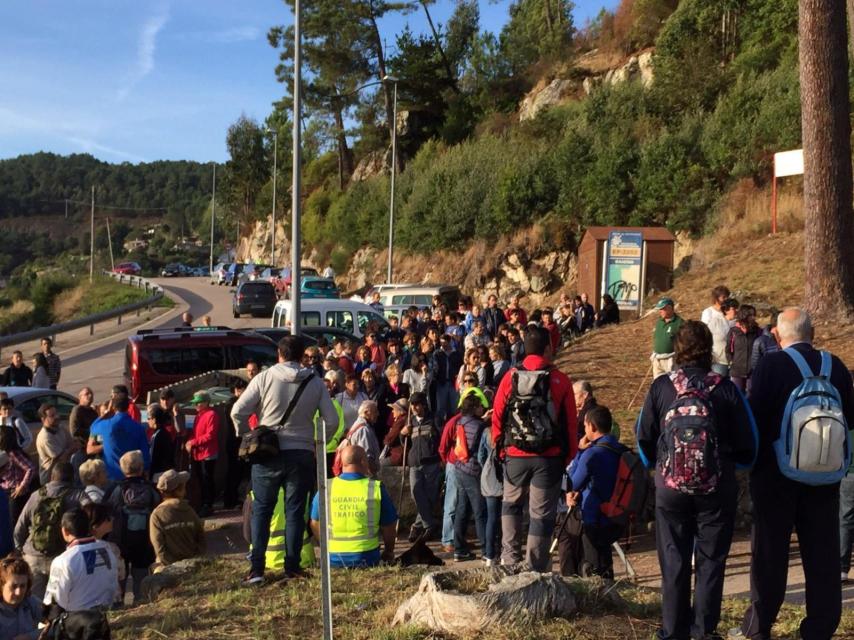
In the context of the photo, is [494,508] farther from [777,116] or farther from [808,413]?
[777,116]

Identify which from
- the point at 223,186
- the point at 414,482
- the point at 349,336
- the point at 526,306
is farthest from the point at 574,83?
the point at 223,186

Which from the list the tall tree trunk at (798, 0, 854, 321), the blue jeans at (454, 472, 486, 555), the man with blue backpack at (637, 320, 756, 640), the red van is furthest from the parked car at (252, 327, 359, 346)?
the man with blue backpack at (637, 320, 756, 640)

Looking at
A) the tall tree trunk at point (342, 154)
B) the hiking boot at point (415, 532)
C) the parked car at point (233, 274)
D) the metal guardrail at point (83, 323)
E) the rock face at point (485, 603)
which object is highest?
the tall tree trunk at point (342, 154)

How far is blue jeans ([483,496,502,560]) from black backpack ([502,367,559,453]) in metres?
2.23

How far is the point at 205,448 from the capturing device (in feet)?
40.1

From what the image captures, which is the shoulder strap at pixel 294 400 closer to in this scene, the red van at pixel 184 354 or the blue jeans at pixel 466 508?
the blue jeans at pixel 466 508

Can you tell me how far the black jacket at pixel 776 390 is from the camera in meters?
5.30

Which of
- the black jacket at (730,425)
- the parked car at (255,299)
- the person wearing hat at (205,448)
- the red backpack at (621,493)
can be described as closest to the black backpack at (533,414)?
the red backpack at (621,493)

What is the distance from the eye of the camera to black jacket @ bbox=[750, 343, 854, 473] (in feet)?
17.4

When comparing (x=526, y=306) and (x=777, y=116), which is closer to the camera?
(x=777, y=116)

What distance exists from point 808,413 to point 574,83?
4268 centimetres

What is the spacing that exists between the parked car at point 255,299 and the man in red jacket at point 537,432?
3253cm

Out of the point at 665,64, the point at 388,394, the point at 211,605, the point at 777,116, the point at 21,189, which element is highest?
the point at 21,189

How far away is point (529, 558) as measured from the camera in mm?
7215
